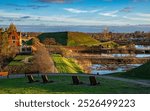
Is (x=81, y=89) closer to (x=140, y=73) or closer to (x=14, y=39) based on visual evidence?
(x=140, y=73)

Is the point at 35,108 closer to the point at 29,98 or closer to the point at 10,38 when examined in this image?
the point at 29,98

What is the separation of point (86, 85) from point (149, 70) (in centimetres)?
762

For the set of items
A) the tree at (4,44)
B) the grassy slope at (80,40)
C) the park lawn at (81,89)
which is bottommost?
the grassy slope at (80,40)

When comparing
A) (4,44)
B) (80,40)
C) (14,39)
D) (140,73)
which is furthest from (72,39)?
(140,73)

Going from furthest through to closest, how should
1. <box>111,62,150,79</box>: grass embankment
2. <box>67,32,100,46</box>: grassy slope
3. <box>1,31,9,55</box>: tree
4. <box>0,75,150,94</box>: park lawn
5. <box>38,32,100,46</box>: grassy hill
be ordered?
1. <box>67,32,100,46</box>: grassy slope
2. <box>38,32,100,46</box>: grassy hill
3. <box>1,31,9,55</box>: tree
4. <box>111,62,150,79</box>: grass embankment
5. <box>0,75,150,94</box>: park lawn

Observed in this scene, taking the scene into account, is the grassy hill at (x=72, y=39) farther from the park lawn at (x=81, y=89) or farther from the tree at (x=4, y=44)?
the park lawn at (x=81, y=89)

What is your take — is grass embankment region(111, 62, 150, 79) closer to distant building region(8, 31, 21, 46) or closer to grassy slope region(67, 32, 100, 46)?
distant building region(8, 31, 21, 46)

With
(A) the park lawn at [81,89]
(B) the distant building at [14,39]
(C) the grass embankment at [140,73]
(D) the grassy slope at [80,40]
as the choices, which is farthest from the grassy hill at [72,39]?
(A) the park lawn at [81,89]

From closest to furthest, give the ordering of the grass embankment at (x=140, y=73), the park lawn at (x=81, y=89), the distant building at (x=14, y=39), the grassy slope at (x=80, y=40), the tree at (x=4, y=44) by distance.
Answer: the park lawn at (x=81, y=89) → the grass embankment at (x=140, y=73) → the tree at (x=4, y=44) → the distant building at (x=14, y=39) → the grassy slope at (x=80, y=40)

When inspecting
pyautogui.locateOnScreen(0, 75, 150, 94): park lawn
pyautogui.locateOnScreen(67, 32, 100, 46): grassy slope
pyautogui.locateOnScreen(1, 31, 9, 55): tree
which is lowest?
pyautogui.locateOnScreen(67, 32, 100, 46): grassy slope

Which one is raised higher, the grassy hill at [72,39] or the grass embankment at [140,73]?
the grass embankment at [140,73]

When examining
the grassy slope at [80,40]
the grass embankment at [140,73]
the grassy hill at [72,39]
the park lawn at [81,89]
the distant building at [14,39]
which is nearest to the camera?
the park lawn at [81,89]

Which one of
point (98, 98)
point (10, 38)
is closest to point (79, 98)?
point (98, 98)

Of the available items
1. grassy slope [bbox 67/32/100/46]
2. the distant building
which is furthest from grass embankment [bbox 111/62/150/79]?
grassy slope [bbox 67/32/100/46]
